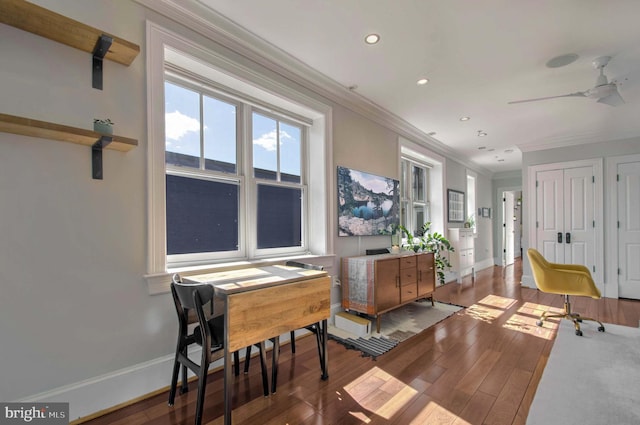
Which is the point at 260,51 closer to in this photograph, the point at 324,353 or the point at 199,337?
the point at 199,337

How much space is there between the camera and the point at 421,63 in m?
2.62

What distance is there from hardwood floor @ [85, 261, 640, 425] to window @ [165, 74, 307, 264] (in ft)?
3.18

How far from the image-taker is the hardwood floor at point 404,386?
1.66 metres

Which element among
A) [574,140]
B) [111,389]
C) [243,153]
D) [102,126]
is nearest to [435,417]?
[111,389]

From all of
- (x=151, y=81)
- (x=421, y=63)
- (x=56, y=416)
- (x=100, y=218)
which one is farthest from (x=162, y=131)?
(x=421, y=63)

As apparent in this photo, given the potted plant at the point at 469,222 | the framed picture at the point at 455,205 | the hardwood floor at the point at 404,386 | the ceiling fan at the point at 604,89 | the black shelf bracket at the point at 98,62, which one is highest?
the ceiling fan at the point at 604,89

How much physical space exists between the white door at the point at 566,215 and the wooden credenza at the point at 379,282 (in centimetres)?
303

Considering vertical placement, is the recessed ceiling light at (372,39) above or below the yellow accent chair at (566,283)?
above

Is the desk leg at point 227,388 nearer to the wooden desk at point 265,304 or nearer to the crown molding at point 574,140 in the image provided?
the wooden desk at point 265,304

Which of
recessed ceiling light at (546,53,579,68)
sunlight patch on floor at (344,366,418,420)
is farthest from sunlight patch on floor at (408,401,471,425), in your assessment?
recessed ceiling light at (546,53,579,68)

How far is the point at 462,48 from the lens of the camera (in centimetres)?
239

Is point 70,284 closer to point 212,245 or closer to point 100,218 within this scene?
point 100,218

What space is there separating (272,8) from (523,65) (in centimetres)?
231

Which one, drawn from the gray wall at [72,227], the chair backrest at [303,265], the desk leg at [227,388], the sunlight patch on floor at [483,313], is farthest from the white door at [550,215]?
the gray wall at [72,227]
